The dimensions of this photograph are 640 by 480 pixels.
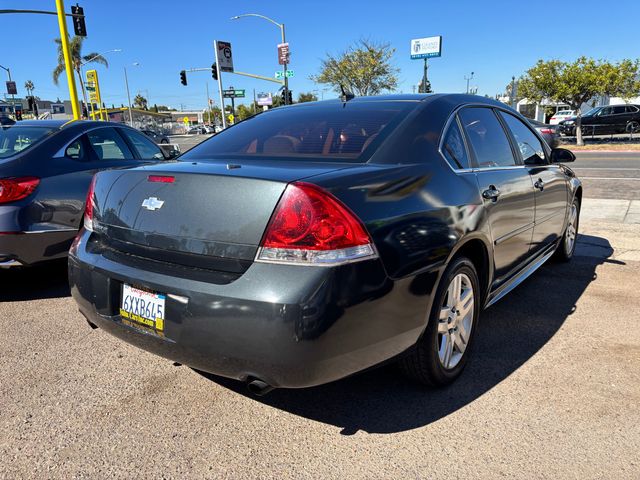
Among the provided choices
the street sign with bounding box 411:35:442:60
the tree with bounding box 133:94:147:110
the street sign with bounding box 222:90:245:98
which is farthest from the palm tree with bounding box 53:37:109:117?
the tree with bounding box 133:94:147:110

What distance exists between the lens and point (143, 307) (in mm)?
2254

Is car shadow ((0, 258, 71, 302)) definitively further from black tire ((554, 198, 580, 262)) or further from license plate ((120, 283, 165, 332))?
black tire ((554, 198, 580, 262))

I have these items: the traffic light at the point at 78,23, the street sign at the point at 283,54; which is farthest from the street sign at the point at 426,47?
the traffic light at the point at 78,23

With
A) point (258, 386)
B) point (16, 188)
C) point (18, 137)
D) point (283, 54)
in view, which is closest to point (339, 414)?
point (258, 386)

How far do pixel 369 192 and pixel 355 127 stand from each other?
0.79 m

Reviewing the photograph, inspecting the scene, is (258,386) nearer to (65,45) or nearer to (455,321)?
(455,321)

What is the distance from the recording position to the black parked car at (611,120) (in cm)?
2609

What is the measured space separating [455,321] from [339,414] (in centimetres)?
81

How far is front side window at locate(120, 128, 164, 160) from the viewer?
5593mm

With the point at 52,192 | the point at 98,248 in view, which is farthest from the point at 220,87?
the point at 98,248

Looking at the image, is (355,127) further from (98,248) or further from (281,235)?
(98,248)

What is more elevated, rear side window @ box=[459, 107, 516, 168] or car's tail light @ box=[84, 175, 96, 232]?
rear side window @ box=[459, 107, 516, 168]

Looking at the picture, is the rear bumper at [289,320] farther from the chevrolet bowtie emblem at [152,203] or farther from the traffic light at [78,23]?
the traffic light at [78,23]

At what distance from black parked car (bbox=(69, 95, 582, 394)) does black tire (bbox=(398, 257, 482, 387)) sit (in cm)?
1
